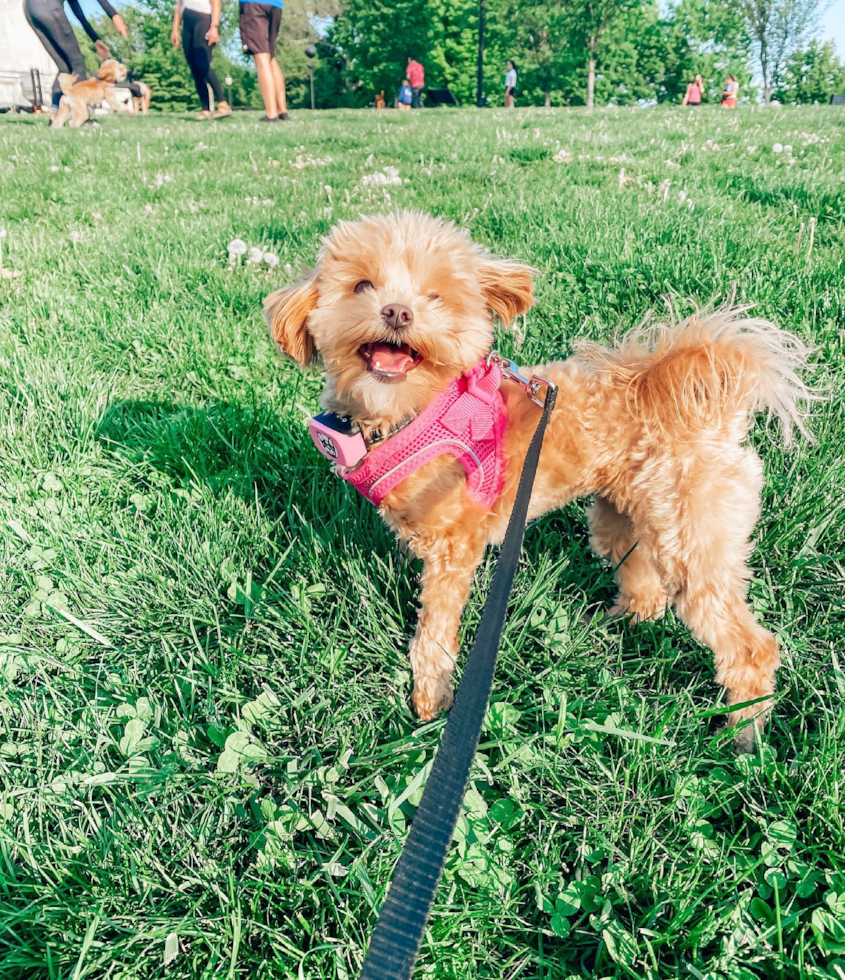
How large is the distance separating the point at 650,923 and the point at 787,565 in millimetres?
1640

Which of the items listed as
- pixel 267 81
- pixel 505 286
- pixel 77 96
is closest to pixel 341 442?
pixel 505 286

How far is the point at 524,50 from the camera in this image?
220 feet

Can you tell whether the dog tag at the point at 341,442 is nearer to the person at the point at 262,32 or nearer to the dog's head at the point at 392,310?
the dog's head at the point at 392,310

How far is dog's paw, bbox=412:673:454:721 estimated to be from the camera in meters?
2.33

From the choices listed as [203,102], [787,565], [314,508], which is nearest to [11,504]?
[314,508]

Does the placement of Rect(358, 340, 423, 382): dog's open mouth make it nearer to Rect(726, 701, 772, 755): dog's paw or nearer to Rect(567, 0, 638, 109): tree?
Rect(726, 701, 772, 755): dog's paw

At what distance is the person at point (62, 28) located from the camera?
1442 centimetres

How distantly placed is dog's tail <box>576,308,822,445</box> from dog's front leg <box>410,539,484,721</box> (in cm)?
87

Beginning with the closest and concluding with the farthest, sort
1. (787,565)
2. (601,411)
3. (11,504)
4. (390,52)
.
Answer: (601,411) < (787,565) < (11,504) < (390,52)

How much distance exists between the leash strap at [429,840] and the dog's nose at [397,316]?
4.24 feet

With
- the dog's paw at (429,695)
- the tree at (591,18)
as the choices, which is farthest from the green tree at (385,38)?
the dog's paw at (429,695)

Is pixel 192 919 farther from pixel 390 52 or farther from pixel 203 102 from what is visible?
pixel 390 52

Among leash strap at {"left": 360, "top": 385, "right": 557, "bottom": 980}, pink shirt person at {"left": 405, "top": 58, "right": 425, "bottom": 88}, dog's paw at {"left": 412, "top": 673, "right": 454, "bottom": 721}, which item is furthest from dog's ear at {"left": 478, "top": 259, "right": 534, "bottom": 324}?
pink shirt person at {"left": 405, "top": 58, "right": 425, "bottom": 88}

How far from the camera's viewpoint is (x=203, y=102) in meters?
19.6
